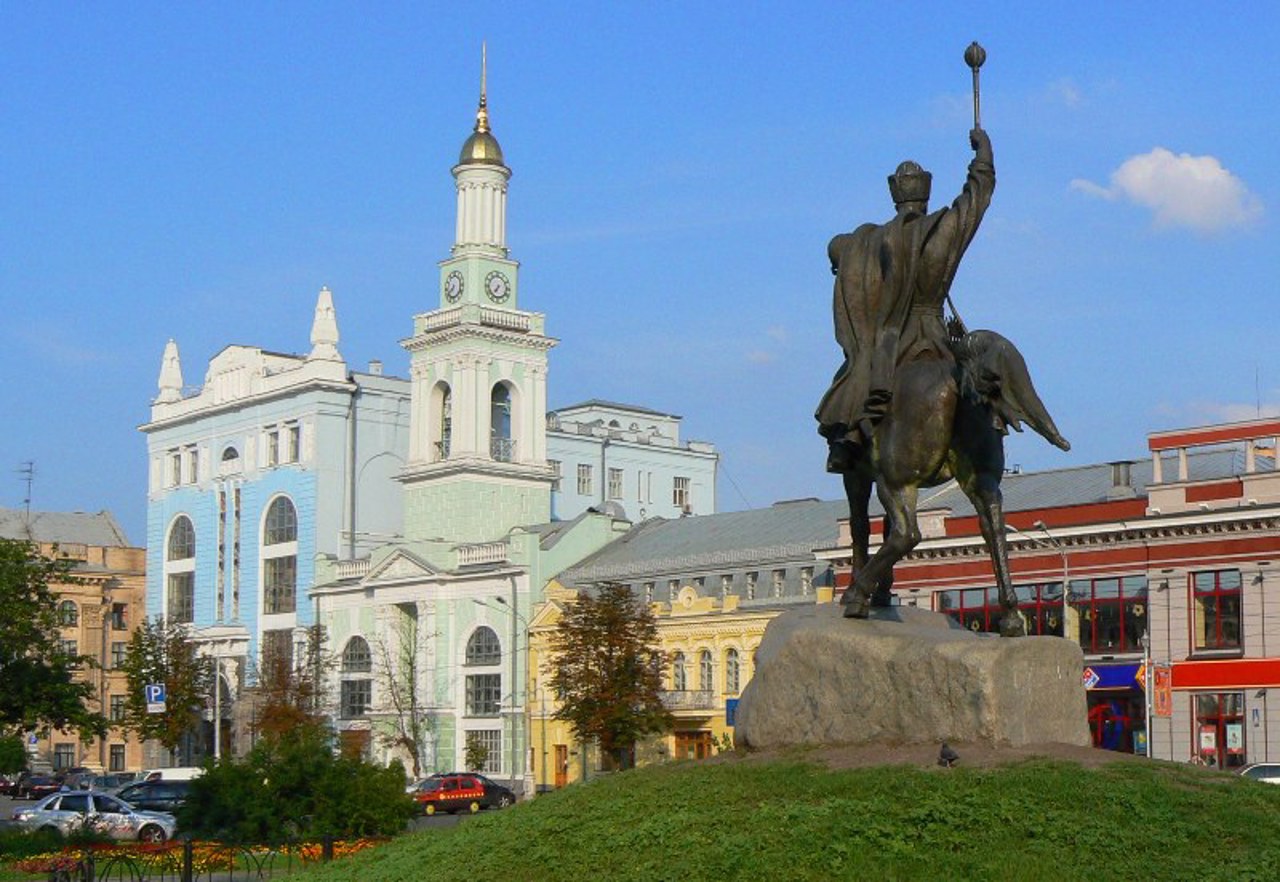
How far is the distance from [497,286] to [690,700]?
2285cm

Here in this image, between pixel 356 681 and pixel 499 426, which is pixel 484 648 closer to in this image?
pixel 356 681

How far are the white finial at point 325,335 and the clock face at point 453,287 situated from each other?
8.54m

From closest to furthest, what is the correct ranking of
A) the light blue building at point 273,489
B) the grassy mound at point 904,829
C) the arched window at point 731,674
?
the grassy mound at point 904,829 → the arched window at point 731,674 → the light blue building at point 273,489

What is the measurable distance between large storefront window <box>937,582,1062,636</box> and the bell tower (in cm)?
2692

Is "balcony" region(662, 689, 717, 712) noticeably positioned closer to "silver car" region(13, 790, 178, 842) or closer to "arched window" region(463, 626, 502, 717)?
"arched window" region(463, 626, 502, 717)

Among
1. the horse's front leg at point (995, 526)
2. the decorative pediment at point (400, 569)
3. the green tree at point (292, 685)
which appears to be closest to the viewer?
the horse's front leg at point (995, 526)

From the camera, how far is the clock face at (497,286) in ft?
284

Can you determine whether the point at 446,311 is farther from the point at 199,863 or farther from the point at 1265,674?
the point at 199,863

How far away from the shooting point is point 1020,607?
61188 mm

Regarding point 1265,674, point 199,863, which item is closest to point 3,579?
point 199,863

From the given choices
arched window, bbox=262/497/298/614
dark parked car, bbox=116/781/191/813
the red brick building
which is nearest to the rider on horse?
dark parked car, bbox=116/781/191/813

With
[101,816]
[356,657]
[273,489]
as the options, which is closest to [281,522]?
[273,489]

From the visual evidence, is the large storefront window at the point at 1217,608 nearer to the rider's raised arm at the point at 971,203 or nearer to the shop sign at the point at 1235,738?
the shop sign at the point at 1235,738

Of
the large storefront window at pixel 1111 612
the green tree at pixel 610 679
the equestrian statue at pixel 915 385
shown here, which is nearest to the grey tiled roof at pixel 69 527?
the green tree at pixel 610 679
